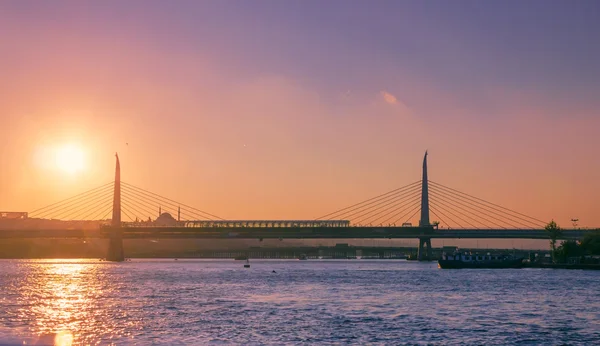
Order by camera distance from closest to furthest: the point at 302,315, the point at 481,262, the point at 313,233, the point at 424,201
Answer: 1. the point at 302,315
2. the point at 481,262
3. the point at 313,233
4. the point at 424,201

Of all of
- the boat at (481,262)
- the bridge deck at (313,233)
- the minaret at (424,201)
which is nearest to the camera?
the boat at (481,262)

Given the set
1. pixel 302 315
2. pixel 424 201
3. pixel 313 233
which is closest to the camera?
pixel 302 315

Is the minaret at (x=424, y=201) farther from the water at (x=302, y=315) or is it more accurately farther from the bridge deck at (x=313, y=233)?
the water at (x=302, y=315)

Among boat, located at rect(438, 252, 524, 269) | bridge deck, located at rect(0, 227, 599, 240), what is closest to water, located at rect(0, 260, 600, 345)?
boat, located at rect(438, 252, 524, 269)

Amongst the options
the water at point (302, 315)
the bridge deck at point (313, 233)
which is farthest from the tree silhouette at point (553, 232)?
the water at point (302, 315)

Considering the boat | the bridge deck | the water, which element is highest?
the bridge deck

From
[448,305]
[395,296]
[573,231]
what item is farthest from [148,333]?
[573,231]

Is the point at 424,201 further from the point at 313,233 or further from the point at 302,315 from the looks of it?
the point at 302,315

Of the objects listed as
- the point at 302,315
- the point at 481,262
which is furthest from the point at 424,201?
the point at 302,315

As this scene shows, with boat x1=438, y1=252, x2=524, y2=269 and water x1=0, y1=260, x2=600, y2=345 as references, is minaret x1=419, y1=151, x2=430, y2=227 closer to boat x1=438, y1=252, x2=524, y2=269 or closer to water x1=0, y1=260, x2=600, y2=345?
boat x1=438, y1=252, x2=524, y2=269

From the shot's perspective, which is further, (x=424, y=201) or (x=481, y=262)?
(x=424, y=201)

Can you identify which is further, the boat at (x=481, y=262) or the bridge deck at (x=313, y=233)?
the bridge deck at (x=313, y=233)

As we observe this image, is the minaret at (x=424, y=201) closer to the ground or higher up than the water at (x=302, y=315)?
higher up

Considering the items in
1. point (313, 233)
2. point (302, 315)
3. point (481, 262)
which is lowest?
point (302, 315)
